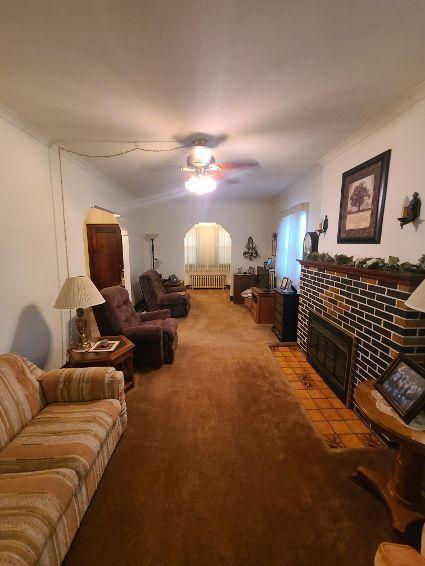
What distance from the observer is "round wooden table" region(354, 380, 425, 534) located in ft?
3.88

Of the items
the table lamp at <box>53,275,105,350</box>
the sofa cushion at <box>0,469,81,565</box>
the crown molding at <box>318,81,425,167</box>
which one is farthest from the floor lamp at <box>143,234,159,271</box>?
the sofa cushion at <box>0,469,81,565</box>

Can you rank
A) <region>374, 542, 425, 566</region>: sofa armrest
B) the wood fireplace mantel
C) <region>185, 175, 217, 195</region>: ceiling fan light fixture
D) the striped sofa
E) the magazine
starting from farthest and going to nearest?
<region>185, 175, 217, 195</region>: ceiling fan light fixture → the magazine → the wood fireplace mantel → the striped sofa → <region>374, 542, 425, 566</region>: sofa armrest

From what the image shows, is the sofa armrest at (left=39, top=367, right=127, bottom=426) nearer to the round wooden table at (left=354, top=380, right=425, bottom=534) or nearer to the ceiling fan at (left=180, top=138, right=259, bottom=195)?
the round wooden table at (left=354, top=380, right=425, bottom=534)

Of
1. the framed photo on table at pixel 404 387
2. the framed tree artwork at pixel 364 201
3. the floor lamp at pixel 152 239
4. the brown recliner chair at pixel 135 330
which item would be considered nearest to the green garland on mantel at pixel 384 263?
the framed tree artwork at pixel 364 201

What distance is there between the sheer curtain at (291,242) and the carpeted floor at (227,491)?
2278 mm

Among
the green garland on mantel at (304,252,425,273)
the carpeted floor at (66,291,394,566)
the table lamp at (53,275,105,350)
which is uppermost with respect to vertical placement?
the green garland on mantel at (304,252,425,273)

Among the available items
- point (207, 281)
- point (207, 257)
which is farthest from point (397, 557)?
point (207, 257)

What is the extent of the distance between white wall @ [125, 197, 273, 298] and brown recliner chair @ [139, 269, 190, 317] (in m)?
1.32

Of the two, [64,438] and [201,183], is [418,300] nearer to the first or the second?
[64,438]

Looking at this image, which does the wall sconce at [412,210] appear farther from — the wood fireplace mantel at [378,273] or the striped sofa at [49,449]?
the striped sofa at [49,449]

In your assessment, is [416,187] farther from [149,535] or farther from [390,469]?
[149,535]

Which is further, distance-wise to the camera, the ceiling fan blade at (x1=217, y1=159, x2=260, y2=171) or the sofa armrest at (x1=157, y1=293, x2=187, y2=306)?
the sofa armrest at (x1=157, y1=293, x2=187, y2=306)

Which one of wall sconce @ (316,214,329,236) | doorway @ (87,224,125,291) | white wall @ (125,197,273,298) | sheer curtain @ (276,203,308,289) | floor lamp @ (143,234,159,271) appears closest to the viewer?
wall sconce @ (316,214,329,236)

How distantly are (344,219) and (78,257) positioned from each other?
10.3 ft
